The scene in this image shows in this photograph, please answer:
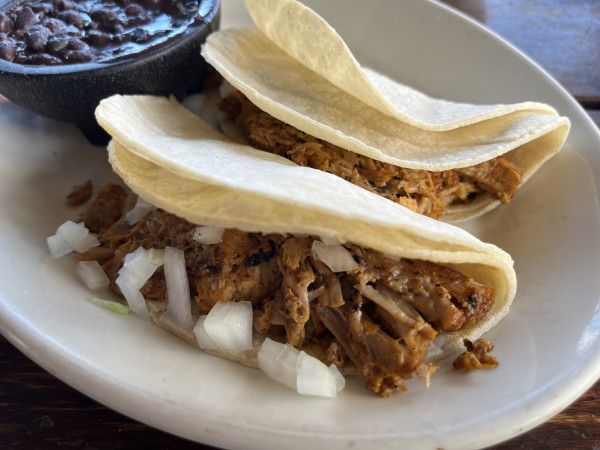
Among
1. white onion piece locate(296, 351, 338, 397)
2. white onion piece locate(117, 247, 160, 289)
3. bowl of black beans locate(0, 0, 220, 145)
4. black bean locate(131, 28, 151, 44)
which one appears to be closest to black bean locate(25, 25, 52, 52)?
bowl of black beans locate(0, 0, 220, 145)

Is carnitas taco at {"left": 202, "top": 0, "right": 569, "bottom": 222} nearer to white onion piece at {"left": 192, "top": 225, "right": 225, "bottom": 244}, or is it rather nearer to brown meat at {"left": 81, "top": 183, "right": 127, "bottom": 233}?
white onion piece at {"left": 192, "top": 225, "right": 225, "bottom": 244}

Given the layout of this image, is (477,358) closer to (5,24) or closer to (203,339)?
(203,339)

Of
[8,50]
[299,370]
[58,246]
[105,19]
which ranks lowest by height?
[58,246]

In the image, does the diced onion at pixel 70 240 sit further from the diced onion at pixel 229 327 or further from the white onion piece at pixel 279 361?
the white onion piece at pixel 279 361

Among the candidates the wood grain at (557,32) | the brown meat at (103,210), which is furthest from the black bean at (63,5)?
the wood grain at (557,32)

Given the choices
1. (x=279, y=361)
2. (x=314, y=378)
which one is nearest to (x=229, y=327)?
(x=279, y=361)
